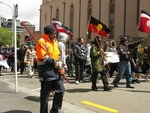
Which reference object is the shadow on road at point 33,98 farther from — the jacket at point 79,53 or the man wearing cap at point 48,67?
the jacket at point 79,53

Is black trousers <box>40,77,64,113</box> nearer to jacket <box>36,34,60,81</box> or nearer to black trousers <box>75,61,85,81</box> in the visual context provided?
jacket <box>36,34,60,81</box>

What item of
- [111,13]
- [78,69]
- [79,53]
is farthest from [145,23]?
[111,13]

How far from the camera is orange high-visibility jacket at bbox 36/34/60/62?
6.45 meters

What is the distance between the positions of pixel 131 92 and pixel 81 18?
1610 inches

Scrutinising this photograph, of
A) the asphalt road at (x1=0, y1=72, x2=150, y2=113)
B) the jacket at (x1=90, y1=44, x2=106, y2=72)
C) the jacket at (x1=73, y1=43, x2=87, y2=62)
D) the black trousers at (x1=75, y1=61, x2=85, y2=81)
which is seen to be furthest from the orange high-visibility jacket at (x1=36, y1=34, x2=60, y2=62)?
the black trousers at (x1=75, y1=61, x2=85, y2=81)

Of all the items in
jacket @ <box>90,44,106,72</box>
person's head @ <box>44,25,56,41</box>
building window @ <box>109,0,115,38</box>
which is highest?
building window @ <box>109,0,115,38</box>

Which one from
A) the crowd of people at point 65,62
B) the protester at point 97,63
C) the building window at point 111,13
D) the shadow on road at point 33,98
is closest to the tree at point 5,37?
the building window at point 111,13

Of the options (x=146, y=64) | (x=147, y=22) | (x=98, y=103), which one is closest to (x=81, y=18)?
(x=146, y=64)

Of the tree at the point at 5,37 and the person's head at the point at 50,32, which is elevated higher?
the tree at the point at 5,37

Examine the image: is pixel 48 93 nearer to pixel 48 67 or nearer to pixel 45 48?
pixel 48 67

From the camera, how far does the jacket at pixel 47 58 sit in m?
6.45

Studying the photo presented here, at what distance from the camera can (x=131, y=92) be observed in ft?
33.2

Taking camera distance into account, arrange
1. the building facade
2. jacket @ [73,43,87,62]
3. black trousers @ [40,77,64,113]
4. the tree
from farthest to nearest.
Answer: the tree < the building facade < jacket @ [73,43,87,62] < black trousers @ [40,77,64,113]

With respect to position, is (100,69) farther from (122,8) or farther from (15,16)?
(122,8)
